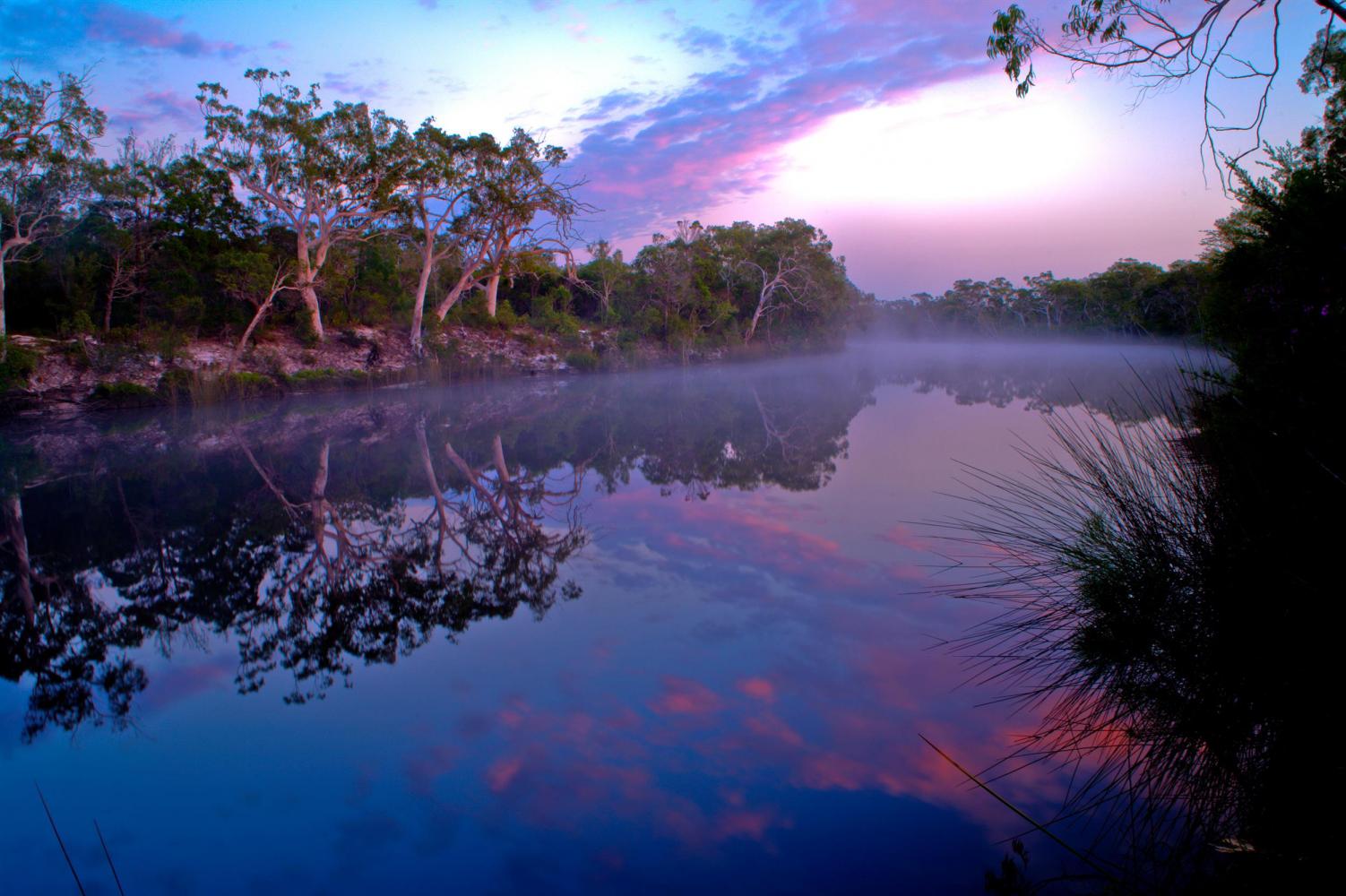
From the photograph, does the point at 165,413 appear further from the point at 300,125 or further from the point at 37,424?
the point at 300,125

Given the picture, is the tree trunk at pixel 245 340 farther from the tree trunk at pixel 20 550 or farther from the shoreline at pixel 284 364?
the tree trunk at pixel 20 550

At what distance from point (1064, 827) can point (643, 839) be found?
1497 mm

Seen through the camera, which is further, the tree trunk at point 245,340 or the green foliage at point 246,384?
the tree trunk at point 245,340

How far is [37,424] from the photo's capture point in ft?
42.8

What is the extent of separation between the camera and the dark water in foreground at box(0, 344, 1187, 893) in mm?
2539

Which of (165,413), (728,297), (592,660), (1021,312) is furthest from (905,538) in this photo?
(1021,312)

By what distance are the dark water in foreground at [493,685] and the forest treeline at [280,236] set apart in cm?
1187

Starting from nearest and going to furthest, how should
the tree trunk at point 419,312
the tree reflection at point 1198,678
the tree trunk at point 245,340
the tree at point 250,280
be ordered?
the tree reflection at point 1198,678 < the tree trunk at point 245,340 < the tree at point 250,280 < the tree trunk at point 419,312

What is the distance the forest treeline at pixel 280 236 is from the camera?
53.3 ft

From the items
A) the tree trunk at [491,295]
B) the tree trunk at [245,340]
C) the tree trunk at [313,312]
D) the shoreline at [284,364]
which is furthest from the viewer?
the tree trunk at [491,295]

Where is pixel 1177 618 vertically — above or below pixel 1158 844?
above

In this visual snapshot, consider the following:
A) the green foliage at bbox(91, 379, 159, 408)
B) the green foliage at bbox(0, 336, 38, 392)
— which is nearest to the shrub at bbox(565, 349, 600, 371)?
the green foliage at bbox(91, 379, 159, 408)

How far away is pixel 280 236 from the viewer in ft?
70.9

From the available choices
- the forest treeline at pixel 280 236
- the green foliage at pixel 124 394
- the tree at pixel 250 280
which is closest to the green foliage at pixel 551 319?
the forest treeline at pixel 280 236
